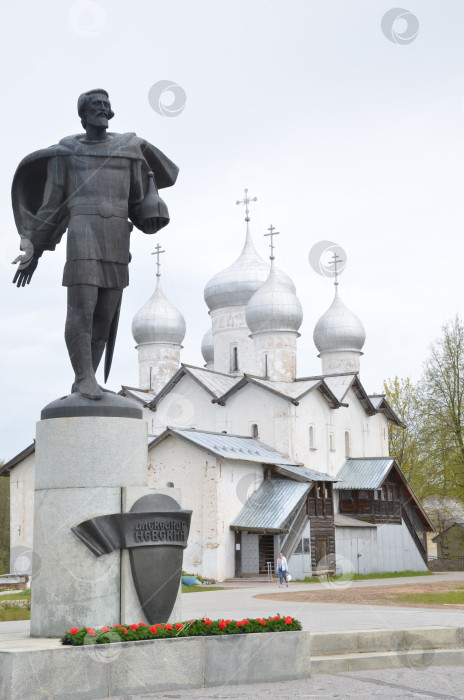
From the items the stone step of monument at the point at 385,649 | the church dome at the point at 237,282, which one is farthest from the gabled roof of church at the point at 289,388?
the stone step of monument at the point at 385,649

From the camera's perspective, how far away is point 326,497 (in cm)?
3325

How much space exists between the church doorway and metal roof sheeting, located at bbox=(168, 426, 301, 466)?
2.78m

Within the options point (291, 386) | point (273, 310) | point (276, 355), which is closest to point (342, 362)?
point (276, 355)

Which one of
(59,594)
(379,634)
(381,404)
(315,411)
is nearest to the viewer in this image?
(59,594)

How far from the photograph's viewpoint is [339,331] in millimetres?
43094

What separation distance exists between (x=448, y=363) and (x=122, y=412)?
2818cm

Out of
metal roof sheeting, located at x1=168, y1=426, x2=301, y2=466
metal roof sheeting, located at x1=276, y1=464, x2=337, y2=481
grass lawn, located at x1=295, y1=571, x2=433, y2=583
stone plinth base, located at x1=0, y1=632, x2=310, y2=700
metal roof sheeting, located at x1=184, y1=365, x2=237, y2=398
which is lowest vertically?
grass lawn, located at x1=295, y1=571, x2=433, y2=583

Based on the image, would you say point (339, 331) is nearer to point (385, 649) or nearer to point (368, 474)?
point (368, 474)

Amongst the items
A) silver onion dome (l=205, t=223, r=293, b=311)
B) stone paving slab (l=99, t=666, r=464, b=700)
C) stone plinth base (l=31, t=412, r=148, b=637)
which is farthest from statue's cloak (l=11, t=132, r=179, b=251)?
silver onion dome (l=205, t=223, r=293, b=311)

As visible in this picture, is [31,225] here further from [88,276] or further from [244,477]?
[244,477]

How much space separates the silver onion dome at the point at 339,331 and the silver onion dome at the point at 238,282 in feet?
8.92

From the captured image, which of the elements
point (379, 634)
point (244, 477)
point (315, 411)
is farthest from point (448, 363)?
point (379, 634)

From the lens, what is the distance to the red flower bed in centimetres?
674

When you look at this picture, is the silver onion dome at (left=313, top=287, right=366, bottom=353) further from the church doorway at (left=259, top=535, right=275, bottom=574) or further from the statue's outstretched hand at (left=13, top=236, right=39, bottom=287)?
the statue's outstretched hand at (left=13, top=236, right=39, bottom=287)
